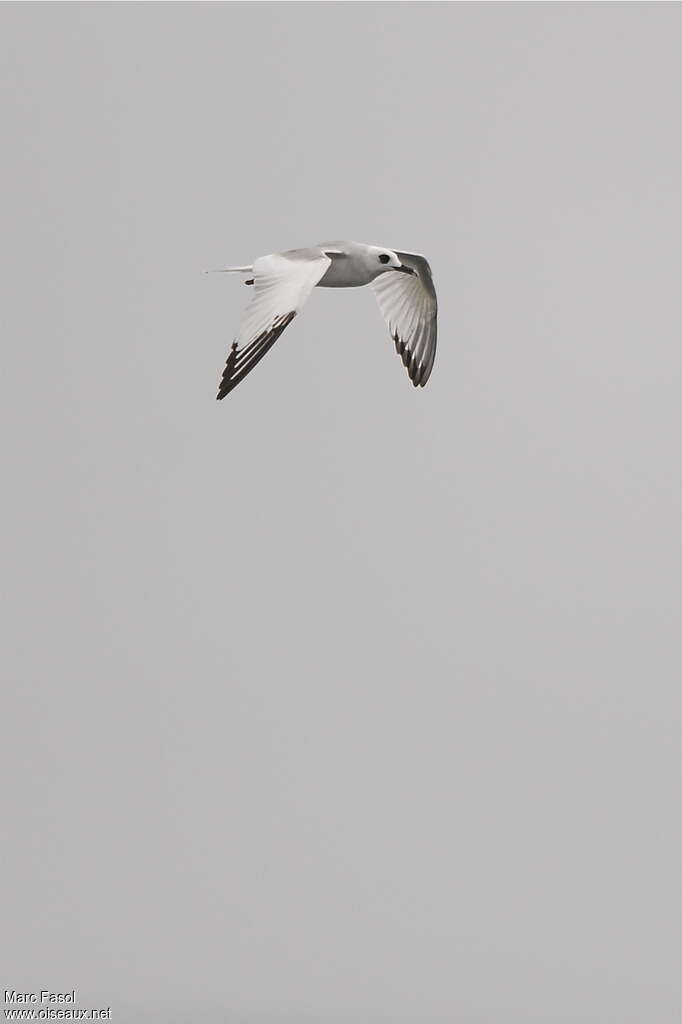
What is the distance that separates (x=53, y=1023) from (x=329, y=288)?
168 metres

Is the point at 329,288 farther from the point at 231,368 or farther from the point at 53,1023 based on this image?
the point at 53,1023

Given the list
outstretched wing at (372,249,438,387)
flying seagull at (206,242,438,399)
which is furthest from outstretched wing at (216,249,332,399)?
outstretched wing at (372,249,438,387)

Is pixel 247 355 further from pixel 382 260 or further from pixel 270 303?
pixel 382 260

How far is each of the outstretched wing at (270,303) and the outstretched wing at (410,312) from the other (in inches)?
154

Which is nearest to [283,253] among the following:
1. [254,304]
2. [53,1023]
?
[254,304]

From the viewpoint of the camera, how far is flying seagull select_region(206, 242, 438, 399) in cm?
2328

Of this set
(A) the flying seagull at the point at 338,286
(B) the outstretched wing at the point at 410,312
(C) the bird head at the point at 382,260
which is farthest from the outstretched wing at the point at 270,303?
(B) the outstretched wing at the point at 410,312

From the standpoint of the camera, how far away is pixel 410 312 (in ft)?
99.8

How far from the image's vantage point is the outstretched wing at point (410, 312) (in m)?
30.3

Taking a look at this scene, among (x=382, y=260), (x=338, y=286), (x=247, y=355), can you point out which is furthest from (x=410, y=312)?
(x=247, y=355)

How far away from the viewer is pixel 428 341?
30469mm

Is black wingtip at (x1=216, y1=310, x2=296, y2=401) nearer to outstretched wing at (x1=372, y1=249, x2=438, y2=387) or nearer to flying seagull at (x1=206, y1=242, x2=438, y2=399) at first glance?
flying seagull at (x1=206, y1=242, x2=438, y2=399)

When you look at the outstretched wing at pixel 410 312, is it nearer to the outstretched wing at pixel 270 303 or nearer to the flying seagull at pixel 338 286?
the flying seagull at pixel 338 286

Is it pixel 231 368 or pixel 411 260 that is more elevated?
pixel 411 260
